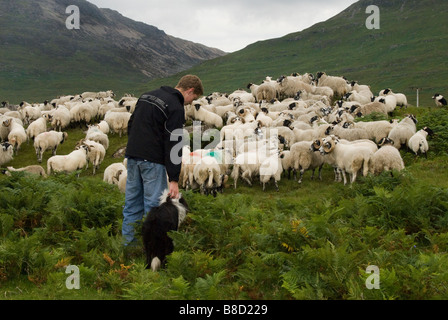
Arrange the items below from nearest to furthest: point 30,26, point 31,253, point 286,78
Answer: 1. point 31,253
2. point 286,78
3. point 30,26

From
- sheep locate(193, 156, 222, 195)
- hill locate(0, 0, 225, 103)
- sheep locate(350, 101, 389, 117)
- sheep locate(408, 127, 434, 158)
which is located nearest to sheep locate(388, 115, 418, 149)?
sheep locate(408, 127, 434, 158)

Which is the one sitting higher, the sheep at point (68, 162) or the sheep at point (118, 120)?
the sheep at point (118, 120)

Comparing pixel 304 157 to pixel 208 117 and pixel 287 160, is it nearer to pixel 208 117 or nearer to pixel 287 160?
pixel 287 160

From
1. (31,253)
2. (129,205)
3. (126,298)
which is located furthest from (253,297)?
(31,253)

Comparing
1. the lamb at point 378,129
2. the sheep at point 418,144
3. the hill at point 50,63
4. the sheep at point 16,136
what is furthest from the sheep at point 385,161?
the hill at point 50,63

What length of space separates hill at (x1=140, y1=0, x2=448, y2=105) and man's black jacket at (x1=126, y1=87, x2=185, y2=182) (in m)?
60.7

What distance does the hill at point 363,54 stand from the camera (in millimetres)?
76938

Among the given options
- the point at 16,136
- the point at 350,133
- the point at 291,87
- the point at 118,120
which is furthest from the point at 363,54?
the point at 16,136

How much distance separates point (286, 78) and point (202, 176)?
1834 cm

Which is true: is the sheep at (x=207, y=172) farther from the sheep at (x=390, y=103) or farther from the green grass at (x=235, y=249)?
the sheep at (x=390, y=103)

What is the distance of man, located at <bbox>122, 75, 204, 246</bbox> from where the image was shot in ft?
21.7

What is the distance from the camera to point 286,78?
31.1 meters

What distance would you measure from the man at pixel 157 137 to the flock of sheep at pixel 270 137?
7.75 metres

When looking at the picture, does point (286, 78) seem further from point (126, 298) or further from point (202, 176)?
point (126, 298)
